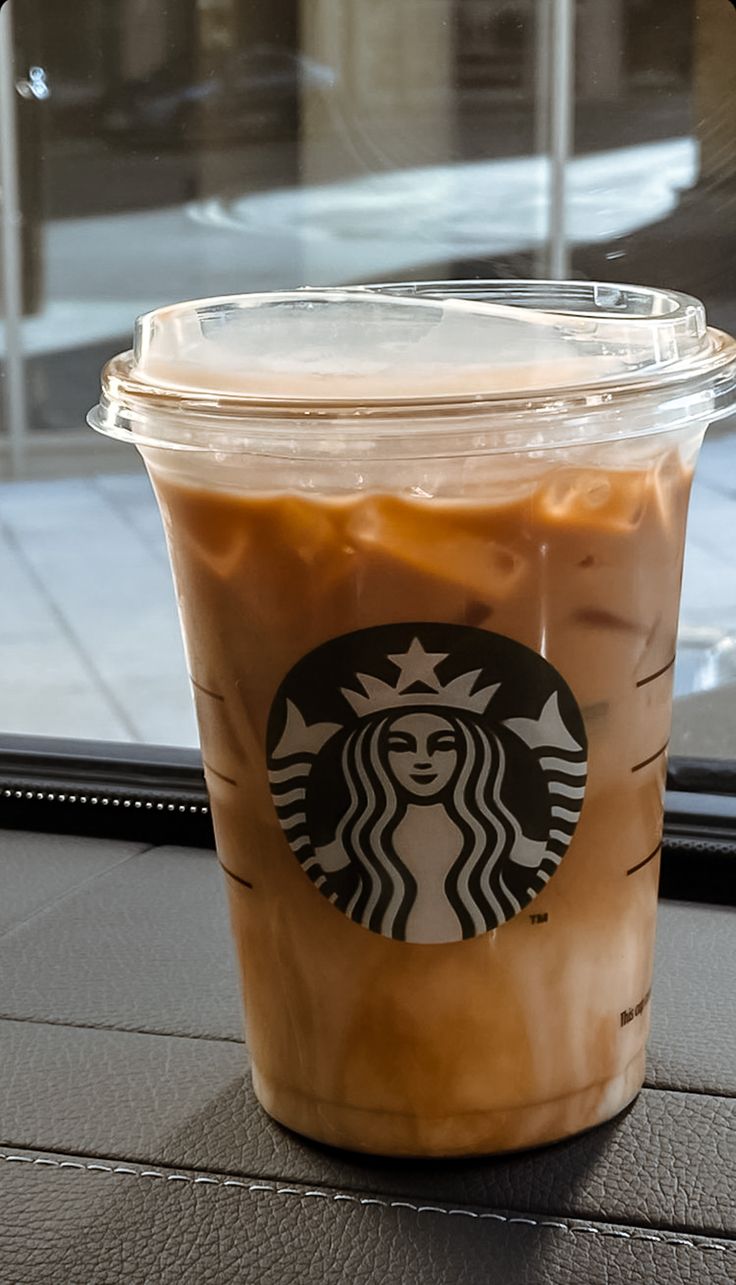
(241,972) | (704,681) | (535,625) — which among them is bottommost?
(704,681)

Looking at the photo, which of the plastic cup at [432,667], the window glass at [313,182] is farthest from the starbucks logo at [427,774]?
the window glass at [313,182]

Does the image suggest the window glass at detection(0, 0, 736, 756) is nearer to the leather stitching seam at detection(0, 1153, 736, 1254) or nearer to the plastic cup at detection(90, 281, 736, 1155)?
the plastic cup at detection(90, 281, 736, 1155)

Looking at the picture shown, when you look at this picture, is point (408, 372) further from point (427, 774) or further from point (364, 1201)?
point (364, 1201)

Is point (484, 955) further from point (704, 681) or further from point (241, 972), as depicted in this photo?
point (704, 681)

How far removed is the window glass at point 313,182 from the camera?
1.22 m

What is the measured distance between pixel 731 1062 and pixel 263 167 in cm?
146

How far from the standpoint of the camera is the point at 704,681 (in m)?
1.36

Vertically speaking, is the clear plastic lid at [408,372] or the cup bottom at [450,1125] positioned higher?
the clear plastic lid at [408,372]

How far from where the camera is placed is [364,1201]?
2.16 ft

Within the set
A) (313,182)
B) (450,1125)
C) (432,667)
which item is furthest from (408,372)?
(313,182)

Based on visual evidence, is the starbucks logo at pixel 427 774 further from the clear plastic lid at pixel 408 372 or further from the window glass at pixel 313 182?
the window glass at pixel 313 182

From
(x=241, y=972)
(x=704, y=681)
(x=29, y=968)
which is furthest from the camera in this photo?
(x=704, y=681)

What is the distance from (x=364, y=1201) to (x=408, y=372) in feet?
1.18

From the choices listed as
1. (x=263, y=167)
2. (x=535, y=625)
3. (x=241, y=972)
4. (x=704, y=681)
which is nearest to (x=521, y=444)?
(x=535, y=625)
